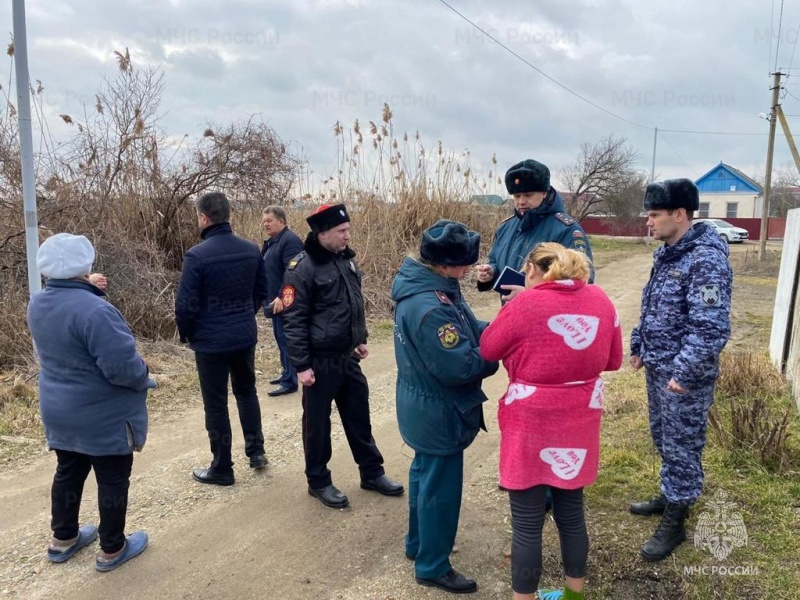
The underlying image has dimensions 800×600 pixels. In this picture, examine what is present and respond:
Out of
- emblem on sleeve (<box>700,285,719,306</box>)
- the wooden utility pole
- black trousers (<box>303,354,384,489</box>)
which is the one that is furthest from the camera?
the wooden utility pole

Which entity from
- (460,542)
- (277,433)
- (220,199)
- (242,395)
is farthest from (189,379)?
(460,542)

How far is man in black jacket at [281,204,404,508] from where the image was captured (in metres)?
3.37

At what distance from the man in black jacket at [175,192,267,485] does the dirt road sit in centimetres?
37

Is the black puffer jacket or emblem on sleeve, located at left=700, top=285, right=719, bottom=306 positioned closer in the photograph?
emblem on sleeve, located at left=700, top=285, right=719, bottom=306

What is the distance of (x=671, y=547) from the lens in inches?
113

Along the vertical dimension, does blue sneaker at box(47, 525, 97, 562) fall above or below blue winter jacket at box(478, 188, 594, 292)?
below

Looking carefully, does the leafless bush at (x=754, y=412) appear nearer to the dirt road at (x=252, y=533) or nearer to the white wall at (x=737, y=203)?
the dirt road at (x=252, y=533)

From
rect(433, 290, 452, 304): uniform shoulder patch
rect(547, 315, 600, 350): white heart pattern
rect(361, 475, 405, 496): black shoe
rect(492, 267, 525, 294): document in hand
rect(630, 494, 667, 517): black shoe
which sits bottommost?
rect(361, 475, 405, 496): black shoe

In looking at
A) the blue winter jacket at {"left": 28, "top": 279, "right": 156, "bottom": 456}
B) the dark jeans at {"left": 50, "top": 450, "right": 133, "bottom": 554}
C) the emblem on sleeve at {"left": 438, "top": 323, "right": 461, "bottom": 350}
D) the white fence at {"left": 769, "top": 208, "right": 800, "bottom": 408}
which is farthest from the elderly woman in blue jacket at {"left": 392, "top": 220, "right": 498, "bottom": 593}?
the white fence at {"left": 769, "top": 208, "right": 800, "bottom": 408}

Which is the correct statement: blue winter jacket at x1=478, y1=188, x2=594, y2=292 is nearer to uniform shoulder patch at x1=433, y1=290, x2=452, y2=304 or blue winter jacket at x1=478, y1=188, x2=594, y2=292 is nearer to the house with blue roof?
uniform shoulder patch at x1=433, y1=290, x2=452, y2=304

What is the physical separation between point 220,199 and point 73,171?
5.00m

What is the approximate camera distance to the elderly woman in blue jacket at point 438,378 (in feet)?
7.94

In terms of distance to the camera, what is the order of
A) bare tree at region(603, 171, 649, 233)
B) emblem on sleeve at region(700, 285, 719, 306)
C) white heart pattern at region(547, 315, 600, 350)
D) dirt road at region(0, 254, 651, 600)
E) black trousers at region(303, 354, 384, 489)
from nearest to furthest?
white heart pattern at region(547, 315, 600, 350)
emblem on sleeve at region(700, 285, 719, 306)
dirt road at region(0, 254, 651, 600)
black trousers at region(303, 354, 384, 489)
bare tree at region(603, 171, 649, 233)

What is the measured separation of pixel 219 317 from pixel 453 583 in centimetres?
207
